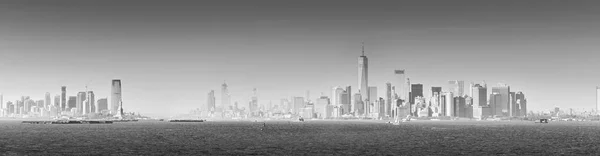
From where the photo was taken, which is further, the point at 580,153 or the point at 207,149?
the point at 207,149

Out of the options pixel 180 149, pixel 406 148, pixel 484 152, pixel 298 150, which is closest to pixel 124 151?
pixel 180 149

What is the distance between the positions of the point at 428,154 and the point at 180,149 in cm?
4867

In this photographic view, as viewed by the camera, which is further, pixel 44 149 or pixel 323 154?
pixel 44 149

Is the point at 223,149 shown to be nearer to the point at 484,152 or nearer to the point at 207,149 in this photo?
the point at 207,149

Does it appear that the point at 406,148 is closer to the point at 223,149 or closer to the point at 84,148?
the point at 223,149

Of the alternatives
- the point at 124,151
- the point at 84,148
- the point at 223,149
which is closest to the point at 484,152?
the point at 223,149

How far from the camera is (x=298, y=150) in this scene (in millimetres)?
139000

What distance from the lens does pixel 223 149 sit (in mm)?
141875

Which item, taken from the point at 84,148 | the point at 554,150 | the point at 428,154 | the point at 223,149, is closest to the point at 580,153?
the point at 554,150

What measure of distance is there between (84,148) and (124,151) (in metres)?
13.9

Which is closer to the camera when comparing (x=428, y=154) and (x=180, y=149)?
(x=428, y=154)

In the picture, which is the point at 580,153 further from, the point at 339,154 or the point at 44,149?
the point at 44,149

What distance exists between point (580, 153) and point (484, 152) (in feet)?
57.3

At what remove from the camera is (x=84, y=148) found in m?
144
